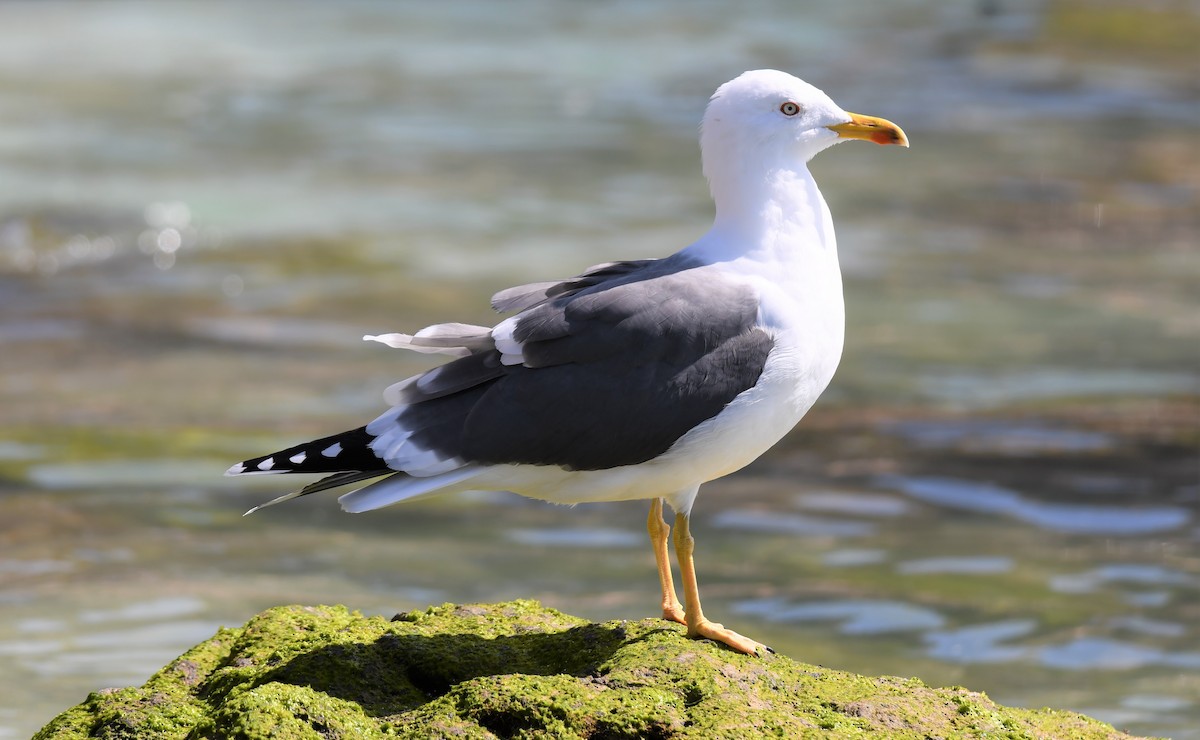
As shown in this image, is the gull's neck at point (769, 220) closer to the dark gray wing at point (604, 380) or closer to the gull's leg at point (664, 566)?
the dark gray wing at point (604, 380)

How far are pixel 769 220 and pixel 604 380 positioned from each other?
77 centimetres

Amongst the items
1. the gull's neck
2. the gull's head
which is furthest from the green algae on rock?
the gull's head

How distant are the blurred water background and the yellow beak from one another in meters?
3.05

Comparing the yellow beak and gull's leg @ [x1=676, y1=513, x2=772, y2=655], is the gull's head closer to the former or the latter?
the yellow beak

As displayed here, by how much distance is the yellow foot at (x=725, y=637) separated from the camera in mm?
5023

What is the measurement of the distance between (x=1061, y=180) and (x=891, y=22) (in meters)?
9.53

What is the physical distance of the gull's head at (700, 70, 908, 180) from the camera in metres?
5.37

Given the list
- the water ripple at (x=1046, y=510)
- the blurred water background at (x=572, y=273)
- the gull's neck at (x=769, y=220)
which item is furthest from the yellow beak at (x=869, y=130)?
the water ripple at (x=1046, y=510)

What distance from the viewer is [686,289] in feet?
16.6

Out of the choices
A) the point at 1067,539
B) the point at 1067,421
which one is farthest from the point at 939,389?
the point at 1067,539

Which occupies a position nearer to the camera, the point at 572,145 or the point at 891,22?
the point at 572,145

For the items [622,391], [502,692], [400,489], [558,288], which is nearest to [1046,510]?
[558,288]

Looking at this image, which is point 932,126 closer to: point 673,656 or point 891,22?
point 891,22

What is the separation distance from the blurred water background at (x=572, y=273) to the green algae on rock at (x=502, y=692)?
1.97 m
